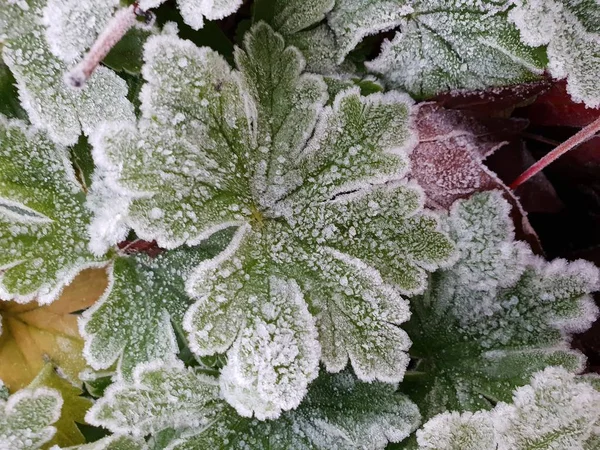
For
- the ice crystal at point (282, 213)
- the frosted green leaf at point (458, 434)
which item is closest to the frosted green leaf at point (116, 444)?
the ice crystal at point (282, 213)

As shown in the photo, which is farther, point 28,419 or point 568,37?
point 28,419

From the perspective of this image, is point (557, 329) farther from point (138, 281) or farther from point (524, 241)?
point (138, 281)

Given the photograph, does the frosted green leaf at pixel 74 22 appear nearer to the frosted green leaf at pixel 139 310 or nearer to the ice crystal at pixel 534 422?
the frosted green leaf at pixel 139 310

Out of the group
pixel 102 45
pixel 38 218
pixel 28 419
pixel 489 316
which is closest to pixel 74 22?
pixel 102 45

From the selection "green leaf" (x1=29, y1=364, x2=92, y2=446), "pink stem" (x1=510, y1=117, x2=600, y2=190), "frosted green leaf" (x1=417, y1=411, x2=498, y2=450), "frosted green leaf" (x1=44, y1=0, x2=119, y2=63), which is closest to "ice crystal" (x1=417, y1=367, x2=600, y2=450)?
"frosted green leaf" (x1=417, y1=411, x2=498, y2=450)

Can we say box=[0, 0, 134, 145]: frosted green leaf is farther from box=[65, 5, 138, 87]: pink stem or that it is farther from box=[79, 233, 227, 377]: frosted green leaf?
box=[79, 233, 227, 377]: frosted green leaf

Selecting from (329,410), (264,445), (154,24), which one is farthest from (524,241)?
(154,24)

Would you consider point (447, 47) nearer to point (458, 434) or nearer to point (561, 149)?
point (561, 149)
